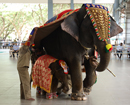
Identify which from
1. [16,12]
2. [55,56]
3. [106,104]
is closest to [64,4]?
[55,56]

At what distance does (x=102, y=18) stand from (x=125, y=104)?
Result: 1703 mm

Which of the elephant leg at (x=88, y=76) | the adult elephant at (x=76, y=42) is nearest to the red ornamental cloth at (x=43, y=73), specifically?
the adult elephant at (x=76, y=42)

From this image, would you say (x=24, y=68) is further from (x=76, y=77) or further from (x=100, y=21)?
(x=100, y=21)

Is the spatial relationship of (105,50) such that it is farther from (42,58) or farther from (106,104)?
(42,58)

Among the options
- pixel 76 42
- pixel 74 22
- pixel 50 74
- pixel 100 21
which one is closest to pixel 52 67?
pixel 50 74

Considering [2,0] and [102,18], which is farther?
[2,0]

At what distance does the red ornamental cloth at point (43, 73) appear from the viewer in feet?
14.4

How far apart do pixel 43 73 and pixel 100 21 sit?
167 cm

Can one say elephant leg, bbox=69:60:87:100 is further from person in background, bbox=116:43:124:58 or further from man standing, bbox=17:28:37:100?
person in background, bbox=116:43:124:58

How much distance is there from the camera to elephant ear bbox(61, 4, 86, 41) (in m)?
3.83

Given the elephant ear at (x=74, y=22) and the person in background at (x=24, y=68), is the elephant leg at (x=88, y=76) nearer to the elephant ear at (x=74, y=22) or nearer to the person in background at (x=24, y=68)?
the elephant ear at (x=74, y=22)

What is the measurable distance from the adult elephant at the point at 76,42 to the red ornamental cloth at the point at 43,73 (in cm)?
26

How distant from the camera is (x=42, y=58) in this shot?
4.65 m

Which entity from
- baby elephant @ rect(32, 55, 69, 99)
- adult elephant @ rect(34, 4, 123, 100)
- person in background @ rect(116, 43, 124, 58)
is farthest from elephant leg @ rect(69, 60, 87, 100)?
person in background @ rect(116, 43, 124, 58)
